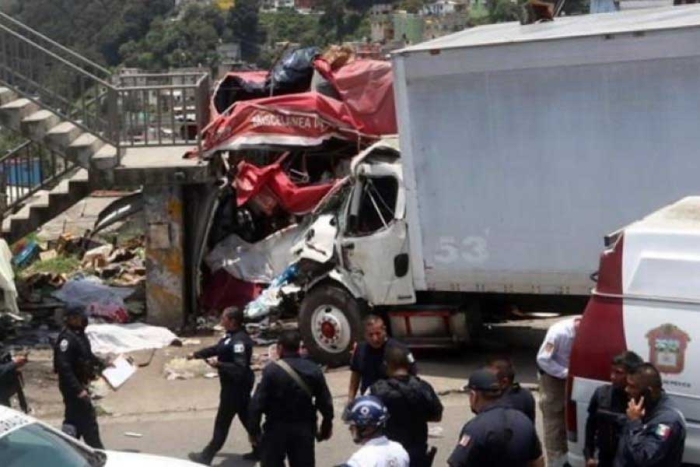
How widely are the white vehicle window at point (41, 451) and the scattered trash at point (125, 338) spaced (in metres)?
7.78

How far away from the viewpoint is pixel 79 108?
17.6m

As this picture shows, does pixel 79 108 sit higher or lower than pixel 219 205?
higher

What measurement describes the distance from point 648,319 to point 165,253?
9.75 meters

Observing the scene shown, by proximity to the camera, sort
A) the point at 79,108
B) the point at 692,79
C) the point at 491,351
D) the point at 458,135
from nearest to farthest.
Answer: the point at 692,79 < the point at 458,135 < the point at 491,351 < the point at 79,108

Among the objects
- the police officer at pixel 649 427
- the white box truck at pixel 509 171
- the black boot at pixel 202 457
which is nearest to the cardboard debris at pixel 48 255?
the white box truck at pixel 509 171

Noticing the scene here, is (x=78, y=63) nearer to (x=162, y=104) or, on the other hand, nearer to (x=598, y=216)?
(x=162, y=104)

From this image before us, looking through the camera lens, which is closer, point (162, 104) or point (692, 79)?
point (692, 79)

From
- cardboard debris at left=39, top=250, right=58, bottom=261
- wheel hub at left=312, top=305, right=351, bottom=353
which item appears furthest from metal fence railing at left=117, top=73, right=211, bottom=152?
cardboard debris at left=39, top=250, right=58, bottom=261

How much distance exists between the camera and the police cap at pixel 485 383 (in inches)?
285

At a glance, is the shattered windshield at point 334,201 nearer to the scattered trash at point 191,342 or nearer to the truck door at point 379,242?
the truck door at point 379,242

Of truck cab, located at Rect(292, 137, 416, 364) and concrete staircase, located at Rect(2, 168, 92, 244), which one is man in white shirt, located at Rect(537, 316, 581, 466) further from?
concrete staircase, located at Rect(2, 168, 92, 244)

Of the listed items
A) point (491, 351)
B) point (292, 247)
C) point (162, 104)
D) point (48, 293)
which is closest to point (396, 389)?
point (491, 351)

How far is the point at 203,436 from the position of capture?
12305 millimetres

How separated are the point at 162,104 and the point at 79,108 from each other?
111 centimetres
